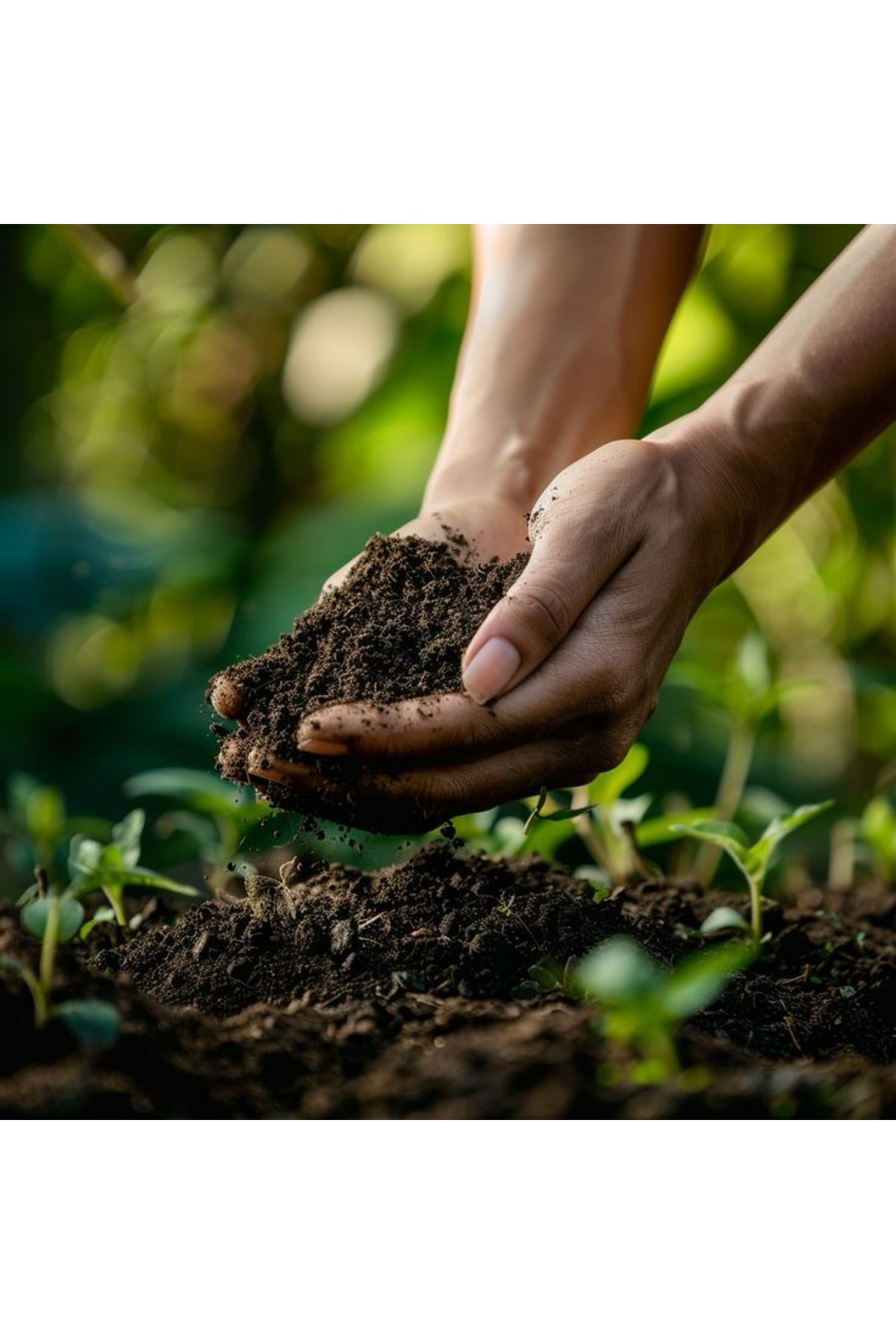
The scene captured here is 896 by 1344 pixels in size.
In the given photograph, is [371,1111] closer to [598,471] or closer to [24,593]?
[598,471]

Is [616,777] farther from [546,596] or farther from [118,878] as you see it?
[118,878]

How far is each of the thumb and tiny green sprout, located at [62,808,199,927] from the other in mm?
304

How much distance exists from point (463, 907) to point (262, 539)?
2.61ft

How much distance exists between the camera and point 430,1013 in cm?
81

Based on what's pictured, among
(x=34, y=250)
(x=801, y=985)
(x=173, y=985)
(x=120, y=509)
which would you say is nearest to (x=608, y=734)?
(x=801, y=985)

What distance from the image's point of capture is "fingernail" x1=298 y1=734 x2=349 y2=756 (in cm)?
79

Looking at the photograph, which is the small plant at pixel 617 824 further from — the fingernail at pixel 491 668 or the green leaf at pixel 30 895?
the green leaf at pixel 30 895

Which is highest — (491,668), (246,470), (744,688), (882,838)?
(246,470)

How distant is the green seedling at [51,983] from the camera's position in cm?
71

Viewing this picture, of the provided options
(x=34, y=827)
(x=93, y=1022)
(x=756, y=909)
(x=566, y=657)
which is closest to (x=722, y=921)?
(x=756, y=909)

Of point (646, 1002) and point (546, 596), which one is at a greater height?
point (546, 596)

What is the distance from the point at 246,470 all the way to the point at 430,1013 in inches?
42.9

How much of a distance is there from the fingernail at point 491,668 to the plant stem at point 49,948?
0.31 m

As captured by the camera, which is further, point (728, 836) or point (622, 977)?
point (728, 836)
